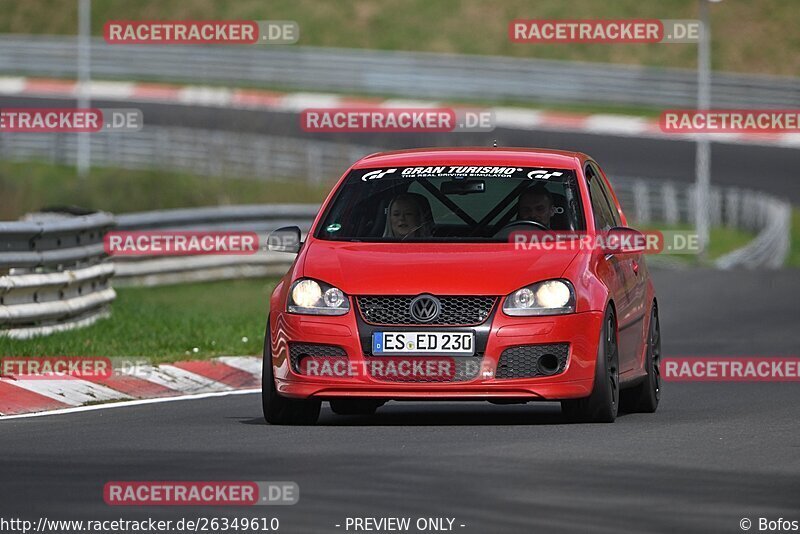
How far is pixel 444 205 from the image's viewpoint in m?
12.2

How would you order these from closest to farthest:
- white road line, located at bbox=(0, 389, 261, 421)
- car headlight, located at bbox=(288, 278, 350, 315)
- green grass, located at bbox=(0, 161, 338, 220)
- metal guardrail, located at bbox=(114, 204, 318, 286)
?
1. car headlight, located at bbox=(288, 278, 350, 315)
2. white road line, located at bbox=(0, 389, 261, 421)
3. metal guardrail, located at bbox=(114, 204, 318, 286)
4. green grass, located at bbox=(0, 161, 338, 220)

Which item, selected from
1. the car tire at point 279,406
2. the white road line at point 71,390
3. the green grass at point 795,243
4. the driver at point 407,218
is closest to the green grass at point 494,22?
the green grass at point 795,243

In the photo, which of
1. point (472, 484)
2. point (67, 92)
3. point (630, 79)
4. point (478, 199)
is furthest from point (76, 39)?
point (472, 484)

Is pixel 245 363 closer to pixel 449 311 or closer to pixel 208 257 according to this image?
pixel 449 311

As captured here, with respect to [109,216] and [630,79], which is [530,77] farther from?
[109,216]

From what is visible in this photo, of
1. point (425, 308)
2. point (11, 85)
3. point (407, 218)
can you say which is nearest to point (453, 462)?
point (425, 308)

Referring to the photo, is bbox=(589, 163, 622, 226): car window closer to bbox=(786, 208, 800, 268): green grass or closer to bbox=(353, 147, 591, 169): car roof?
bbox=(353, 147, 591, 169): car roof

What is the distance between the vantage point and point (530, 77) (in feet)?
164

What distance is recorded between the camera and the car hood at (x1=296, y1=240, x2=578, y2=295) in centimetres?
1091

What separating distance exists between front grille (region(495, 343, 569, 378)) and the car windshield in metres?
0.99

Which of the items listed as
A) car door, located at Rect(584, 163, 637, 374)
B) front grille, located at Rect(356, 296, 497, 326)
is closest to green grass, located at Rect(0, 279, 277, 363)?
car door, located at Rect(584, 163, 637, 374)

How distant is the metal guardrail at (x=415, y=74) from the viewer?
48.5 meters

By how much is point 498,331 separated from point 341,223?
5.09ft

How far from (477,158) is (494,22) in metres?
47.5
